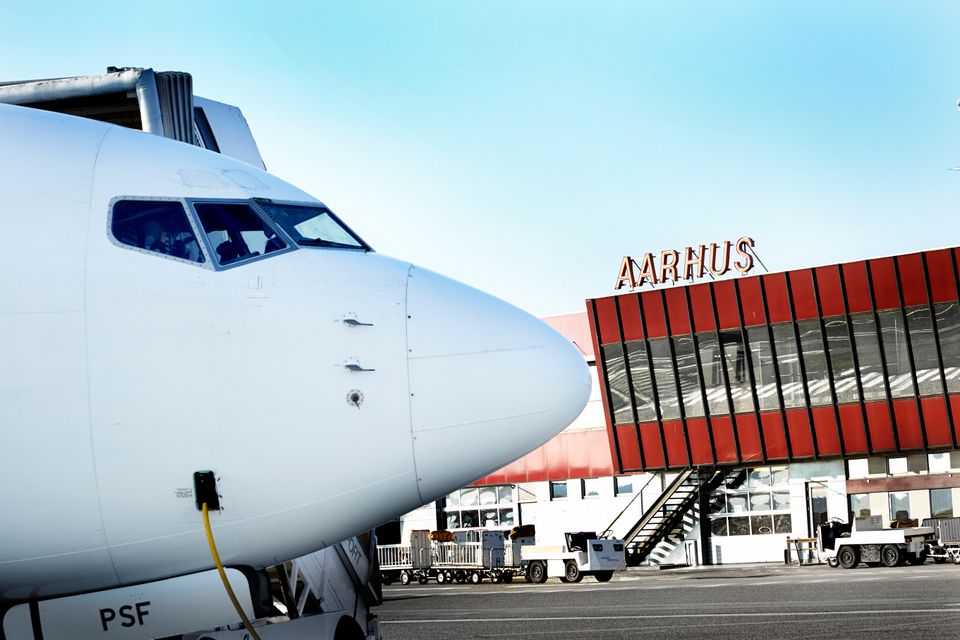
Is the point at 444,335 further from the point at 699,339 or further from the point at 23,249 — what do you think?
the point at 699,339

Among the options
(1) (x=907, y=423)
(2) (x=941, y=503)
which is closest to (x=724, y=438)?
(1) (x=907, y=423)

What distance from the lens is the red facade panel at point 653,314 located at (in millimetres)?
54781

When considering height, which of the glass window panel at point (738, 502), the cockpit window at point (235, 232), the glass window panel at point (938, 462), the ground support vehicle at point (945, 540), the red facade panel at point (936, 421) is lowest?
the ground support vehicle at point (945, 540)

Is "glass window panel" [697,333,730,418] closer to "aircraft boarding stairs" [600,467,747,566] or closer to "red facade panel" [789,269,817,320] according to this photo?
"aircraft boarding stairs" [600,467,747,566]

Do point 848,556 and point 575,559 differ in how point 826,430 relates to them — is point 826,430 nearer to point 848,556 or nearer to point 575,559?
point 848,556

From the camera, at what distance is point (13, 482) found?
660cm

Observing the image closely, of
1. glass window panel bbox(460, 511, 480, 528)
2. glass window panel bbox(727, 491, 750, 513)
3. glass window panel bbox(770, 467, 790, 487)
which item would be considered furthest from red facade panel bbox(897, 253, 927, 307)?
glass window panel bbox(460, 511, 480, 528)

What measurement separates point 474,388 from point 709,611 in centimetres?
1617

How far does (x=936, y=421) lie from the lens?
163 feet

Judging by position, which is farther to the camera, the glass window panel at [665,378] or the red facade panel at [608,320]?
the red facade panel at [608,320]

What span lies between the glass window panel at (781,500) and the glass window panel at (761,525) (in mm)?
667

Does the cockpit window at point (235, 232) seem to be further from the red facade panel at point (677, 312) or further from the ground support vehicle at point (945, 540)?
the red facade panel at point (677, 312)

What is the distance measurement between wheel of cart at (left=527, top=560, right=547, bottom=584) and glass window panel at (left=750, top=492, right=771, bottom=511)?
57.3ft

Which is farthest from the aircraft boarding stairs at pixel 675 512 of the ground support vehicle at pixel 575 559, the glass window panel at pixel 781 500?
the ground support vehicle at pixel 575 559
